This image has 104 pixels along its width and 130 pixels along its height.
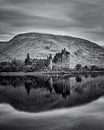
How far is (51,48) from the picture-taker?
16525cm

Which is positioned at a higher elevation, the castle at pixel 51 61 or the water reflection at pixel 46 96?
the castle at pixel 51 61

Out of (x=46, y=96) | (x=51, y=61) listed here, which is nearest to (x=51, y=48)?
(x=51, y=61)

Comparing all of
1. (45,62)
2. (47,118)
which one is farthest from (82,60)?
(47,118)

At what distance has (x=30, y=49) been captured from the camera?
163m

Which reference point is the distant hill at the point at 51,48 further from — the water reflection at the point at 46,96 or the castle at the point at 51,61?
the water reflection at the point at 46,96

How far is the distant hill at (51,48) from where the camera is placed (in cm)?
15375

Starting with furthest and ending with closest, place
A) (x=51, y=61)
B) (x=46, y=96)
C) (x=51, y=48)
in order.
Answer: (x=51, y=48), (x=51, y=61), (x=46, y=96)

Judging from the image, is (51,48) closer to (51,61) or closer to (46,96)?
(51,61)

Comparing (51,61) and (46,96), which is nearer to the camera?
(46,96)

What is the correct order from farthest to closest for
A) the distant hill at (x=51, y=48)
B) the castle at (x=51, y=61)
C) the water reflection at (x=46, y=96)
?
1. the distant hill at (x=51, y=48)
2. the castle at (x=51, y=61)
3. the water reflection at (x=46, y=96)

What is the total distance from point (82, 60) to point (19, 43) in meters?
57.3

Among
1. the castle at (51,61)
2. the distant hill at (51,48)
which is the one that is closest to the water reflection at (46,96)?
the castle at (51,61)

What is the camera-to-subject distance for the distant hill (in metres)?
154

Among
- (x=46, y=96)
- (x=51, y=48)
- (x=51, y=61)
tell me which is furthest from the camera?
(x=51, y=48)
